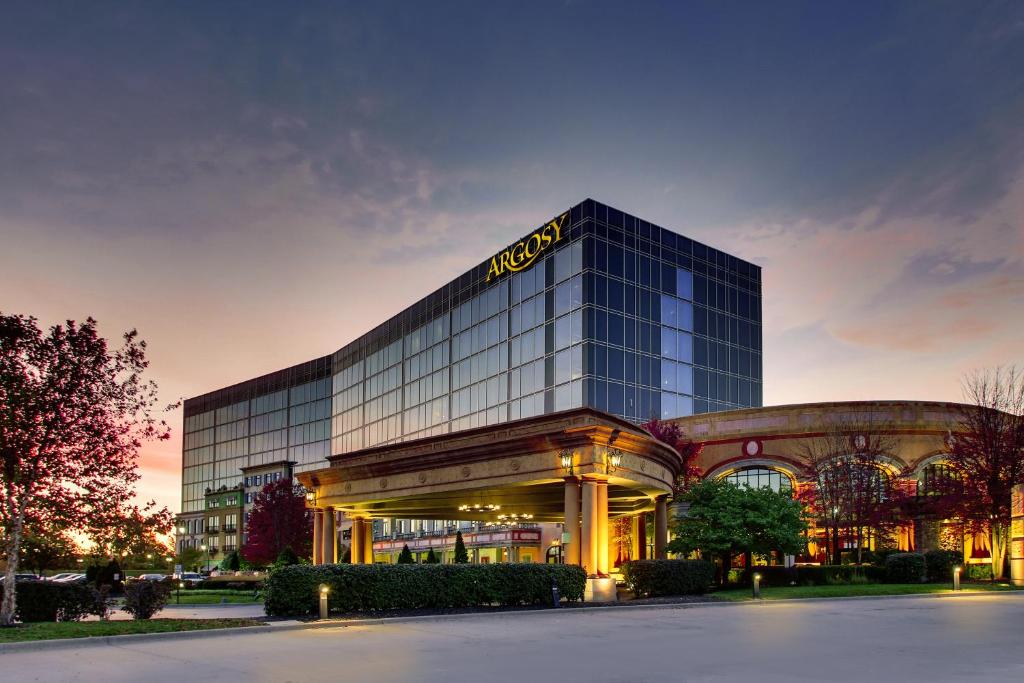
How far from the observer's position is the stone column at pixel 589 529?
30.0 meters

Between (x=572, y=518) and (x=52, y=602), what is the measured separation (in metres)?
14.8

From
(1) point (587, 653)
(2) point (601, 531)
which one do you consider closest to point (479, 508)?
(2) point (601, 531)

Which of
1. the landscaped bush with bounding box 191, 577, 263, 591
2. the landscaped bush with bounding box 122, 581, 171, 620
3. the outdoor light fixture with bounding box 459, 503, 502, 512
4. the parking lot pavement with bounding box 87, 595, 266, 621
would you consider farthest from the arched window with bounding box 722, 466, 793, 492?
the landscaped bush with bounding box 122, 581, 171, 620

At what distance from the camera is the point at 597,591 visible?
29969 millimetres

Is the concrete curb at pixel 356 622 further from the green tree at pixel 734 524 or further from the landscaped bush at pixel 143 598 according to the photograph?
the green tree at pixel 734 524

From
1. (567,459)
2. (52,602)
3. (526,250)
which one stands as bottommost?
(52,602)

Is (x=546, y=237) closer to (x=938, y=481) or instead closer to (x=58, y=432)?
(x=938, y=481)

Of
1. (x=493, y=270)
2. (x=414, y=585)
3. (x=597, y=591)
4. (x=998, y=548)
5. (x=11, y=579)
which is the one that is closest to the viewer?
(x=11, y=579)

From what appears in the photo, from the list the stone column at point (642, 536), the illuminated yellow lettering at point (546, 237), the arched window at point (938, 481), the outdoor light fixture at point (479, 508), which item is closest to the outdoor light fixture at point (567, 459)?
the outdoor light fixture at point (479, 508)

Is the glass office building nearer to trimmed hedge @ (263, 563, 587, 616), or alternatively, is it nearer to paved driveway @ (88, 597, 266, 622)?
paved driveway @ (88, 597, 266, 622)

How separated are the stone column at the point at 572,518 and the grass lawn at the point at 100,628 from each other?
→ 36.4 ft

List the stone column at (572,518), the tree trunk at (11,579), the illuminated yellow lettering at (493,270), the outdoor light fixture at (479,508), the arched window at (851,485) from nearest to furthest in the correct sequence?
the tree trunk at (11,579) → the stone column at (572,518) → the outdoor light fixture at (479,508) → the arched window at (851,485) → the illuminated yellow lettering at (493,270)

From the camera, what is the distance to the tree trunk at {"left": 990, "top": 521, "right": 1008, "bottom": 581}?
1737 inches

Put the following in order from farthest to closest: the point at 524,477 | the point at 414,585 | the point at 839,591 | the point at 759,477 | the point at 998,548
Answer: the point at 759,477 → the point at 998,548 → the point at 839,591 → the point at 524,477 → the point at 414,585
